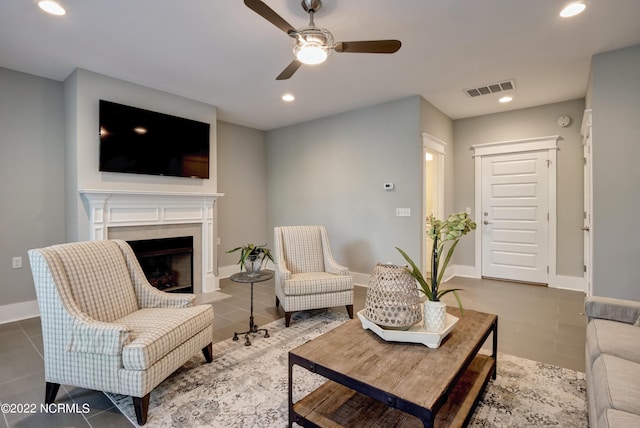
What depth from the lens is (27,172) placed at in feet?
11.4

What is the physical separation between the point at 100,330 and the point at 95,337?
5 centimetres

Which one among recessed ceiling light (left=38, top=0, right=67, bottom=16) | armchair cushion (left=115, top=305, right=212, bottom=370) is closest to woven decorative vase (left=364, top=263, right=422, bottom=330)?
armchair cushion (left=115, top=305, right=212, bottom=370)

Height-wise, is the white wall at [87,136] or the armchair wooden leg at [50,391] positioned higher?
the white wall at [87,136]

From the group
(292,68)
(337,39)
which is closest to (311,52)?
(292,68)

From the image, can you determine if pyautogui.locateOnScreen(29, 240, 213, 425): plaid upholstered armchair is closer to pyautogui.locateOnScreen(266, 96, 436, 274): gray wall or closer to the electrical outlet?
the electrical outlet

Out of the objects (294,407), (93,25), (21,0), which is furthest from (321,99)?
(294,407)

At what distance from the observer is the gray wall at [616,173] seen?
2.87 m

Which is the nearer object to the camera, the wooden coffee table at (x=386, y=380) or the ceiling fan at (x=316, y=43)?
the wooden coffee table at (x=386, y=380)

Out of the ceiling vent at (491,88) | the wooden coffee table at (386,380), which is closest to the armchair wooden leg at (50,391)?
the wooden coffee table at (386,380)

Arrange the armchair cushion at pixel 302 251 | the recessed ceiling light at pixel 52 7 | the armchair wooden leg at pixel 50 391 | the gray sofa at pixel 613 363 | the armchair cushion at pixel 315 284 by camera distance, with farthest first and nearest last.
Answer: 1. the armchair cushion at pixel 302 251
2. the armchair cushion at pixel 315 284
3. the recessed ceiling light at pixel 52 7
4. the armchair wooden leg at pixel 50 391
5. the gray sofa at pixel 613 363

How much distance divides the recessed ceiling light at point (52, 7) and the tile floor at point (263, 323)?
2728 mm

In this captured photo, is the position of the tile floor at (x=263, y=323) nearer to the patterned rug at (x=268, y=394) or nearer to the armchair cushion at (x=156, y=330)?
the patterned rug at (x=268, y=394)

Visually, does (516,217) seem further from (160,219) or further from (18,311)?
(18,311)

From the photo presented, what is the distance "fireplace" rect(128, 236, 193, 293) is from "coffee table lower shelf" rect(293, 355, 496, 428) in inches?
124
